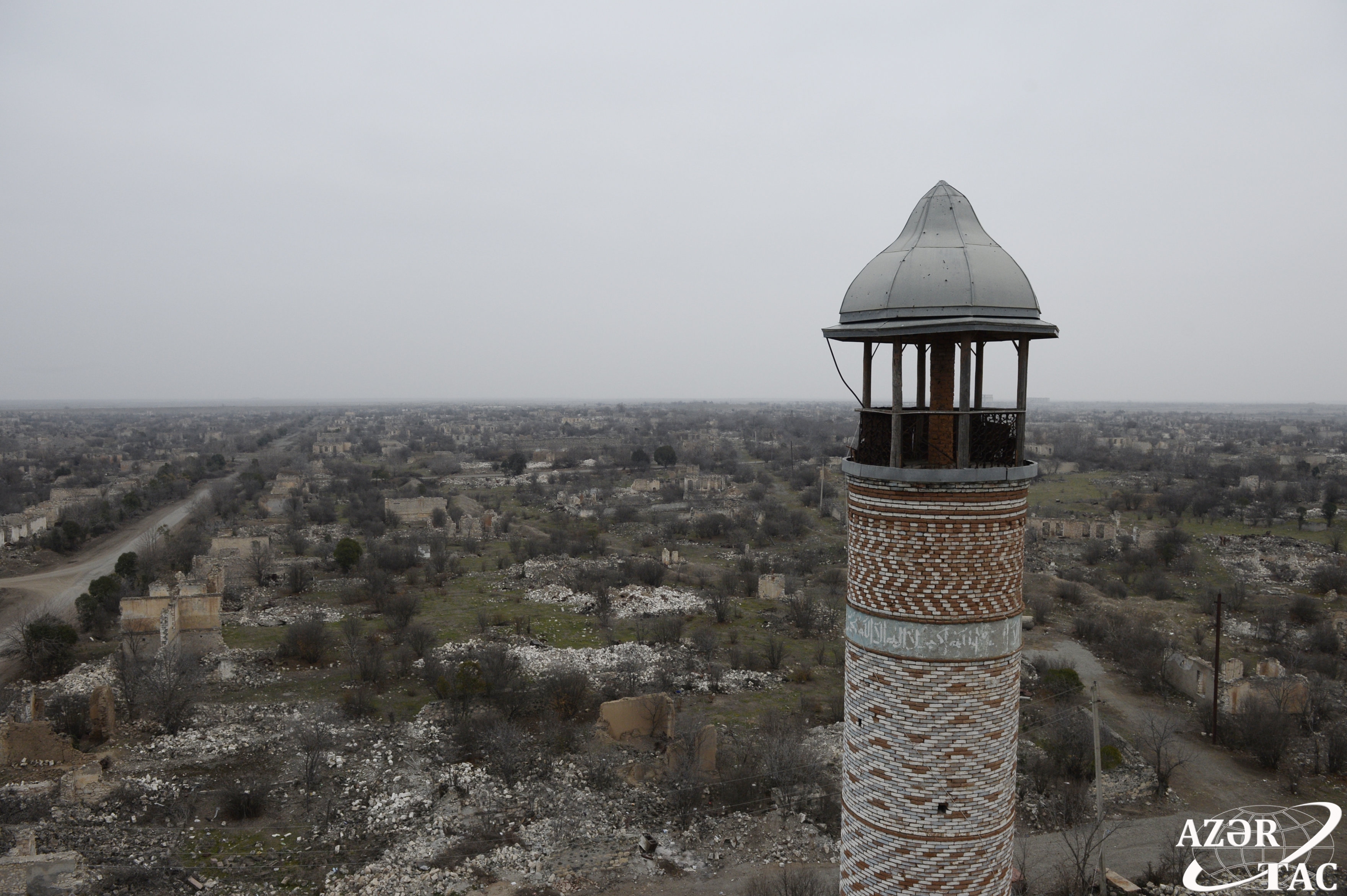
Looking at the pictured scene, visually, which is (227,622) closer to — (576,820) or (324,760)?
(324,760)

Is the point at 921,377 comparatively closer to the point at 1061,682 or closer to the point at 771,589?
the point at 1061,682

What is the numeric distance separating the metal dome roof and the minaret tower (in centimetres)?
1

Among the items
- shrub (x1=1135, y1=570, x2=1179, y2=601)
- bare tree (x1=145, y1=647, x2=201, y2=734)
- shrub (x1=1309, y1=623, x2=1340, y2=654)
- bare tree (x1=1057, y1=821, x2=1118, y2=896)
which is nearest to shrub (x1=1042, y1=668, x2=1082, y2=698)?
bare tree (x1=1057, y1=821, x2=1118, y2=896)

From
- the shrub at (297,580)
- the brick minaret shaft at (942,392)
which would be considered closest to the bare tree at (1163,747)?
the brick minaret shaft at (942,392)

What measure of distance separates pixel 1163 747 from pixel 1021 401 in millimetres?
13276

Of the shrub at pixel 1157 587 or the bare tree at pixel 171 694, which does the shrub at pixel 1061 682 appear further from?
the bare tree at pixel 171 694

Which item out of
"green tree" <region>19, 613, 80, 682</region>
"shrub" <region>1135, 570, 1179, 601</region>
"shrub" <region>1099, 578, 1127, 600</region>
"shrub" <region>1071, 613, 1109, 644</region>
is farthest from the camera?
"shrub" <region>1099, 578, 1127, 600</region>

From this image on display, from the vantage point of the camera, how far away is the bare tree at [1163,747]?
46.4 feet

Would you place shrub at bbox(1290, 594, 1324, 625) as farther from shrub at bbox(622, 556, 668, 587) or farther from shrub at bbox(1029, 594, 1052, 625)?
shrub at bbox(622, 556, 668, 587)

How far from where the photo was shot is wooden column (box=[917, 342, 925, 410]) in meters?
5.99

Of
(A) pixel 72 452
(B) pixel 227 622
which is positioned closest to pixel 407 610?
(B) pixel 227 622

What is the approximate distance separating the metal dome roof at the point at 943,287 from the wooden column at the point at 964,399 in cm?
43

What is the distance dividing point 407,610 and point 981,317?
70.9 feet

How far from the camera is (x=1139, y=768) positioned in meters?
14.9
